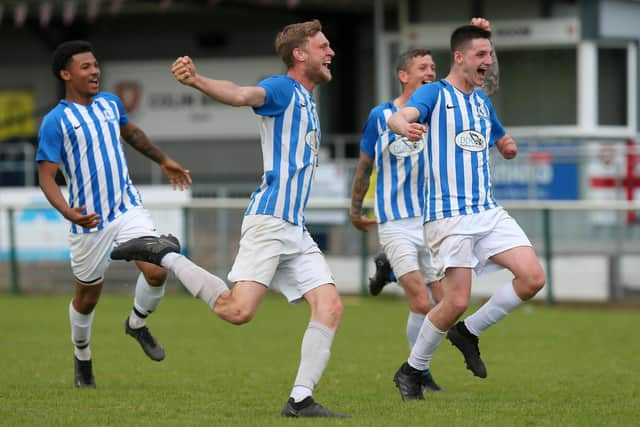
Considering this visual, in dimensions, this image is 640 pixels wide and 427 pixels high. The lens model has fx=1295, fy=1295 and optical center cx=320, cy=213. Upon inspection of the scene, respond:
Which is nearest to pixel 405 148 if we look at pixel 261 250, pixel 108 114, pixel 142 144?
pixel 142 144

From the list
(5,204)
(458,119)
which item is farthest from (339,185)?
(458,119)

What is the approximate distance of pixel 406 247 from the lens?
9.34m

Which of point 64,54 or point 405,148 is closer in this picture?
point 64,54

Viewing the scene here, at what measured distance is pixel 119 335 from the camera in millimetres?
13867

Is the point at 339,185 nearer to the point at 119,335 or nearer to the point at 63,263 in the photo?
the point at 63,263

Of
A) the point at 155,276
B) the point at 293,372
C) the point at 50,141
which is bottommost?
the point at 293,372

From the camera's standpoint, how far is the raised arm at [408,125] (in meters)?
7.45

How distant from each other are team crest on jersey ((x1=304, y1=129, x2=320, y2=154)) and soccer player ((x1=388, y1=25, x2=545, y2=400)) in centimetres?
73

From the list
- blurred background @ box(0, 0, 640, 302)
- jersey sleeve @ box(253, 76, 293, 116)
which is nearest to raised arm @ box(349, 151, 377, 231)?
jersey sleeve @ box(253, 76, 293, 116)

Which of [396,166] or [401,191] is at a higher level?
[396,166]

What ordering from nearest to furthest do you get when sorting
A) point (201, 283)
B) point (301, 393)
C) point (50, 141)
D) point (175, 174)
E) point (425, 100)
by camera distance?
point (301, 393)
point (201, 283)
point (425, 100)
point (50, 141)
point (175, 174)

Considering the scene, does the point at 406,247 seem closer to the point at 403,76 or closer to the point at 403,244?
the point at 403,244

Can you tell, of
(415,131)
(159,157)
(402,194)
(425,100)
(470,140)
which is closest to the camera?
(415,131)

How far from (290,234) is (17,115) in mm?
19752
